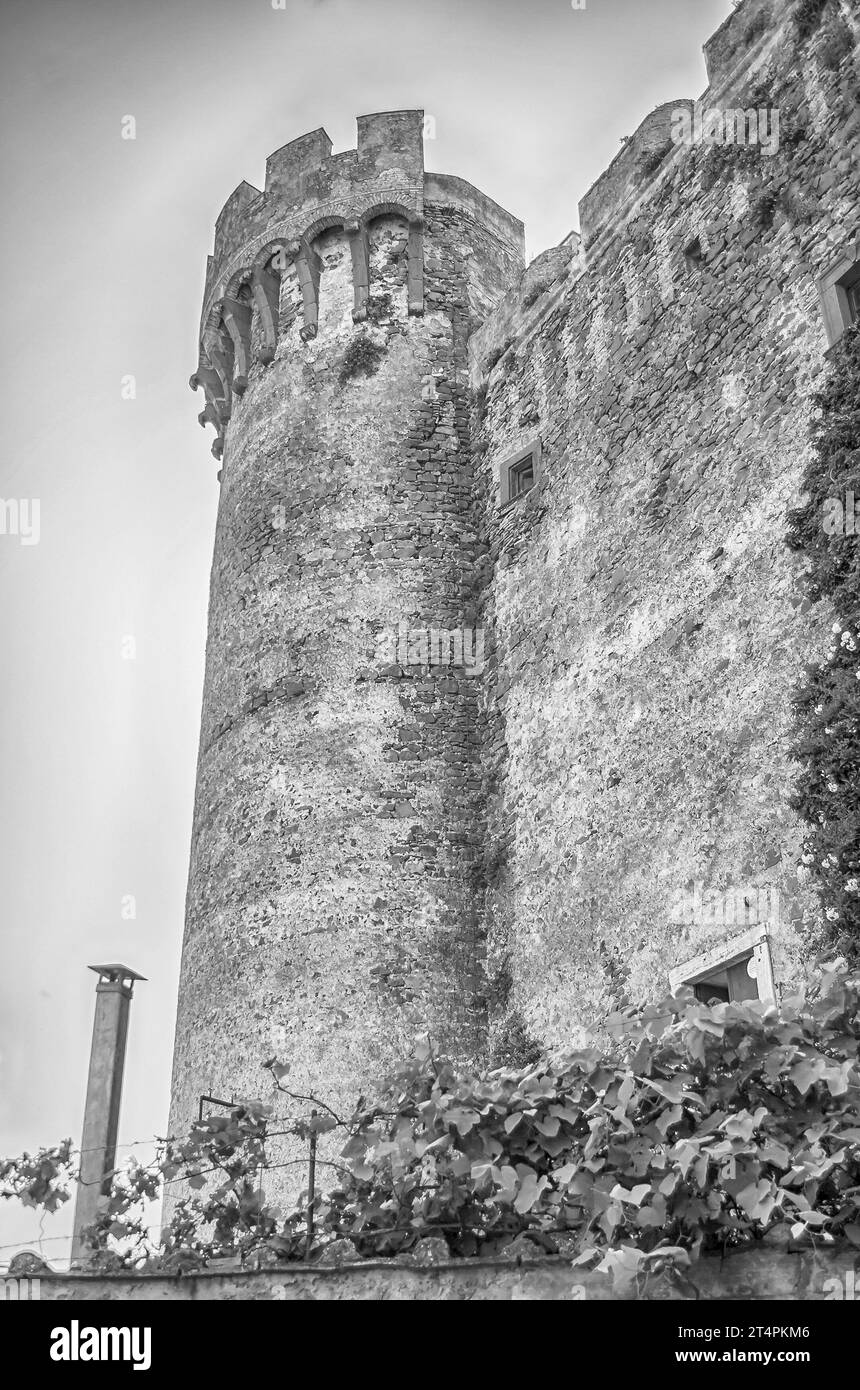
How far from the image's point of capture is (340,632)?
11.2 metres

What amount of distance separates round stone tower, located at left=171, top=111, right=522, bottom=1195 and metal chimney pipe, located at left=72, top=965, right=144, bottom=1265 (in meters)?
0.91

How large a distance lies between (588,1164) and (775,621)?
4414 millimetres

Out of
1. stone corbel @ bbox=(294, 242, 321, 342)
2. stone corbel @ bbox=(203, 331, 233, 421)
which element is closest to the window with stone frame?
stone corbel @ bbox=(294, 242, 321, 342)

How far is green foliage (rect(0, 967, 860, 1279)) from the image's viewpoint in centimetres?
400

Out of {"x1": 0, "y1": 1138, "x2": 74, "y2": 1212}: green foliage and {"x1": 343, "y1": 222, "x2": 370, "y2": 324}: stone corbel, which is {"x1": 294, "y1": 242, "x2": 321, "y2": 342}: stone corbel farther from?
{"x1": 0, "y1": 1138, "x2": 74, "y2": 1212}: green foliage

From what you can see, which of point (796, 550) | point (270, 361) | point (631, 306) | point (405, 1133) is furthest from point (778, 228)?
point (405, 1133)

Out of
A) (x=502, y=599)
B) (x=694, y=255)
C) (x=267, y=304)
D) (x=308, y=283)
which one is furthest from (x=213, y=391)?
(x=694, y=255)

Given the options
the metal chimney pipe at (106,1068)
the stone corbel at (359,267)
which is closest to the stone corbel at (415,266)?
the stone corbel at (359,267)

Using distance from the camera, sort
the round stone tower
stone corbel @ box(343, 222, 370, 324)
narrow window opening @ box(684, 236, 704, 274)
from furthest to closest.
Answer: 1. stone corbel @ box(343, 222, 370, 324)
2. the round stone tower
3. narrow window opening @ box(684, 236, 704, 274)

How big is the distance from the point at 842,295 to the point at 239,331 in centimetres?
742

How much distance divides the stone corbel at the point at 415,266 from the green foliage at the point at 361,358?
23.8 inches

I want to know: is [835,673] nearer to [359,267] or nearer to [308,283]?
[359,267]

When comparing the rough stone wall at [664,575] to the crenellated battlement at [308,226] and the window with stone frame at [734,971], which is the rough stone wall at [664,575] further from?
the crenellated battlement at [308,226]
